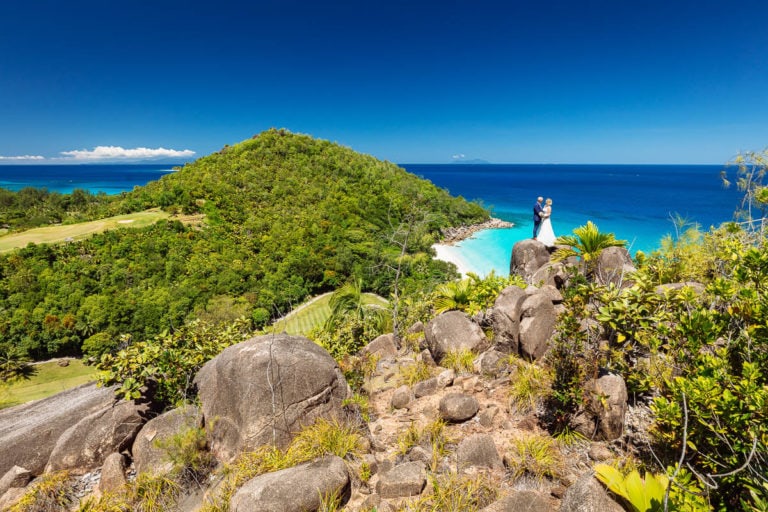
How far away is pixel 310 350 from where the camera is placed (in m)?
6.30

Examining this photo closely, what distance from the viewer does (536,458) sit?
459 centimetres

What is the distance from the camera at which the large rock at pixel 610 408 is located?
4.72 meters

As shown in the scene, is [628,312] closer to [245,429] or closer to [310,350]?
[310,350]

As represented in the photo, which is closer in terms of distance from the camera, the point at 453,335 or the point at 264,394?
the point at 264,394

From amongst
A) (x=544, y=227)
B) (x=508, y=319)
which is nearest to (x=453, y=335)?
(x=508, y=319)

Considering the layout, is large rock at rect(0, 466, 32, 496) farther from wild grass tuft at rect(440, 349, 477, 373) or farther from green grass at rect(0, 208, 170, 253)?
green grass at rect(0, 208, 170, 253)

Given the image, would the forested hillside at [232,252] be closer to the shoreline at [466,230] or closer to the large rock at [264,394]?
the shoreline at [466,230]

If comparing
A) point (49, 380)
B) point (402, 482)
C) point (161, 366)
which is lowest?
point (49, 380)

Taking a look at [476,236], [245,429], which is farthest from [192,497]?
[476,236]

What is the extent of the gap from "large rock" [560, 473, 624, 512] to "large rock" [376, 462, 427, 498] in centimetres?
171

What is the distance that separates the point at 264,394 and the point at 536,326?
5485mm

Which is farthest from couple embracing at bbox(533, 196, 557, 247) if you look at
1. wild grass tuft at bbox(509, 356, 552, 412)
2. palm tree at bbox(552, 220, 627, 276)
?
wild grass tuft at bbox(509, 356, 552, 412)

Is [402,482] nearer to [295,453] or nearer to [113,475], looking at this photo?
[295,453]

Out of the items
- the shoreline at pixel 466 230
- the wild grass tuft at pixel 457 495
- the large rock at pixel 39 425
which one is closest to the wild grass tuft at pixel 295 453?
the wild grass tuft at pixel 457 495
